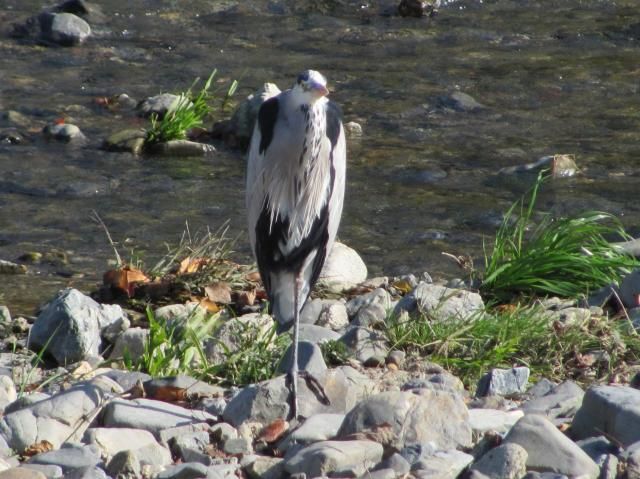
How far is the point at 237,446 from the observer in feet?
12.8

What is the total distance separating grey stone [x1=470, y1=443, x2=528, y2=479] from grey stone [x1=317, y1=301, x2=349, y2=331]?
2.25m

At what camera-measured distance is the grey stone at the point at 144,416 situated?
402 centimetres

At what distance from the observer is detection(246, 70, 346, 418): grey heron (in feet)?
16.2

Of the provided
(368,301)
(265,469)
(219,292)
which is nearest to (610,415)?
(265,469)

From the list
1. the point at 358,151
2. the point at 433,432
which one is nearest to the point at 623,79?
the point at 358,151

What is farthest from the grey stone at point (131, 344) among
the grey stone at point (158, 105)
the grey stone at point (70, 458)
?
the grey stone at point (158, 105)

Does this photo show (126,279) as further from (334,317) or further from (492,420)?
(492,420)

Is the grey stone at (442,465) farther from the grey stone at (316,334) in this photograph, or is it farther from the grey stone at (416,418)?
the grey stone at (316,334)

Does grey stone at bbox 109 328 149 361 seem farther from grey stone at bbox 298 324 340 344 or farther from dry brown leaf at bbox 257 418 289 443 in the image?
dry brown leaf at bbox 257 418 289 443

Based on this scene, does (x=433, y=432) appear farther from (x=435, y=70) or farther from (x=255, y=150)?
(x=435, y=70)

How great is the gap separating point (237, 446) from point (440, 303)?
1.72 metres

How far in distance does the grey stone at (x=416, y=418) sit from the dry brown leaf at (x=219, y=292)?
2361 mm

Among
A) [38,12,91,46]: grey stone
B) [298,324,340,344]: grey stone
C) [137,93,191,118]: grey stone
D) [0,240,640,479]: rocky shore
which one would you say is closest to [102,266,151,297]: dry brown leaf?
[0,240,640,479]: rocky shore

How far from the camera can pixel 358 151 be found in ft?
30.3
